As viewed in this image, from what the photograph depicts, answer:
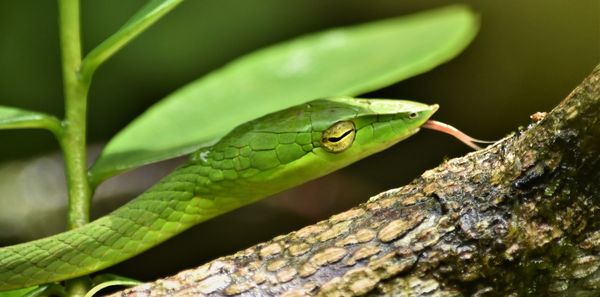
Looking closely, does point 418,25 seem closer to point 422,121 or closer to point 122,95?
point 422,121

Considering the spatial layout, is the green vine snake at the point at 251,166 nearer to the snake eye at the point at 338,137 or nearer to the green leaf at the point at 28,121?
the snake eye at the point at 338,137

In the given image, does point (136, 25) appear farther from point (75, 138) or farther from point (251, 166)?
point (251, 166)

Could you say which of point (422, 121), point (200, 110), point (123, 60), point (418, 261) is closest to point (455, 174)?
point (418, 261)

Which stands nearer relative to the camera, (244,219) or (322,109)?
(322,109)

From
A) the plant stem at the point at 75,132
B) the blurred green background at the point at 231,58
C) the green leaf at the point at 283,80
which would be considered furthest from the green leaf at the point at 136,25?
the blurred green background at the point at 231,58

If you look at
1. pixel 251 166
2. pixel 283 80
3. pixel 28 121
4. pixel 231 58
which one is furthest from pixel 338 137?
pixel 231 58
